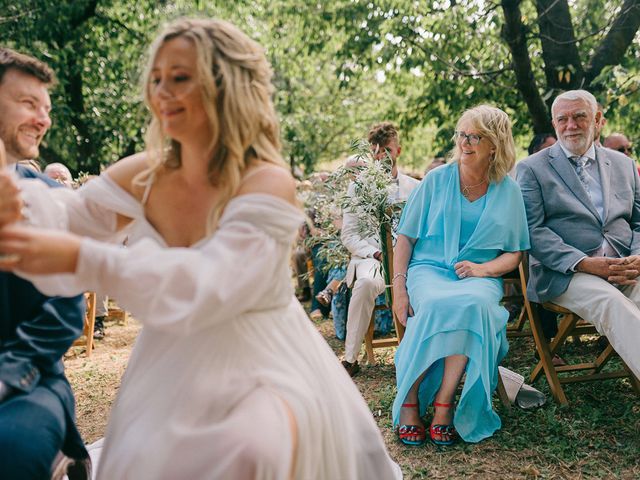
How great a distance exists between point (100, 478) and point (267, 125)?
3.78ft

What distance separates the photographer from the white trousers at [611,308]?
3992 millimetres

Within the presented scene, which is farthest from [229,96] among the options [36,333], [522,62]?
[522,62]

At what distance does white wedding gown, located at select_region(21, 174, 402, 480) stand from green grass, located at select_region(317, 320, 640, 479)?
180 centimetres

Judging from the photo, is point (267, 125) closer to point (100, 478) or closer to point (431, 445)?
point (100, 478)

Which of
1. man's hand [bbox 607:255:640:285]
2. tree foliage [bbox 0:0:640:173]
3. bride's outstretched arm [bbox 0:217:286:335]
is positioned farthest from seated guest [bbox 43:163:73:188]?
bride's outstretched arm [bbox 0:217:286:335]

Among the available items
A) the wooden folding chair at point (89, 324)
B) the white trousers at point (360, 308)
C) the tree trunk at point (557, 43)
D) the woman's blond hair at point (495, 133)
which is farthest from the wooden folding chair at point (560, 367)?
the tree trunk at point (557, 43)

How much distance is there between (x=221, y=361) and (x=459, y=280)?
2734mm

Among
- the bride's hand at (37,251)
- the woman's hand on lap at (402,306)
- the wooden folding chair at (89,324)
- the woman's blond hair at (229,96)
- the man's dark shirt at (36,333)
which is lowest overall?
the wooden folding chair at (89,324)

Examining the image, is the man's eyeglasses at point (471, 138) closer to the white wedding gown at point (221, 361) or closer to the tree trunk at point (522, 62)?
the white wedding gown at point (221, 361)

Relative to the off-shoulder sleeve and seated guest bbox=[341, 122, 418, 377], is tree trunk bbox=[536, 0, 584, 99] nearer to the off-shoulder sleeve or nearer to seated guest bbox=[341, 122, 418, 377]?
seated guest bbox=[341, 122, 418, 377]

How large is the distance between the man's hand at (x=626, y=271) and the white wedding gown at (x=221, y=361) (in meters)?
2.75

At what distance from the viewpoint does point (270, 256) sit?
6.06 feet

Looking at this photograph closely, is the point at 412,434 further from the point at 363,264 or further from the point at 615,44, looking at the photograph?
the point at 615,44

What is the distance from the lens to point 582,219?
15.3ft
